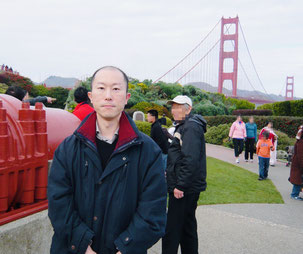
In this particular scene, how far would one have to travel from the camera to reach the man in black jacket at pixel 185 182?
2.39m

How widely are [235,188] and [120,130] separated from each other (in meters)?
5.01

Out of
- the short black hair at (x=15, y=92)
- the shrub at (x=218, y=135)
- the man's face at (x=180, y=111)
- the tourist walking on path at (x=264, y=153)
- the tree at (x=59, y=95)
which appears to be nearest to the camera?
the man's face at (x=180, y=111)

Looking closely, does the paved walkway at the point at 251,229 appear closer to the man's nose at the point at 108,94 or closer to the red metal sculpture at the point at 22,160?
the red metal sculpture at the point at 22,160

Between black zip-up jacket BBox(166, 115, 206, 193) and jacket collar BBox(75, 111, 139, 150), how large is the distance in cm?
107

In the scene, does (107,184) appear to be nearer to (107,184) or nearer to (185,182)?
(107,184)

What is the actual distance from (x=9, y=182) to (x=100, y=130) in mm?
802

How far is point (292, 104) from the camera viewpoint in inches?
705

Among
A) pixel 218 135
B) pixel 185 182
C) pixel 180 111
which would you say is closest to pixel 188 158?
pixel 185 182

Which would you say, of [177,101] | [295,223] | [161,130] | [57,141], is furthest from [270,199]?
[57,141]

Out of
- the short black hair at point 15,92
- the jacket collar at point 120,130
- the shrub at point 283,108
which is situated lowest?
the shrub at point 283,108

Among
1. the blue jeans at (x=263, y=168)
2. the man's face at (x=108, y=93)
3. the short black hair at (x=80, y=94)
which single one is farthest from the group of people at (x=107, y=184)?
the blue jeans at (x=263, y=168)

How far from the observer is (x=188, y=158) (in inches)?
94.3

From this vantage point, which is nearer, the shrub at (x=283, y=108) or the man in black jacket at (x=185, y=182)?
the man in black jacket at (x=185, y=182)

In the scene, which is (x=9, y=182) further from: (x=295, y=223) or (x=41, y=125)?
(x=295, y=223)
